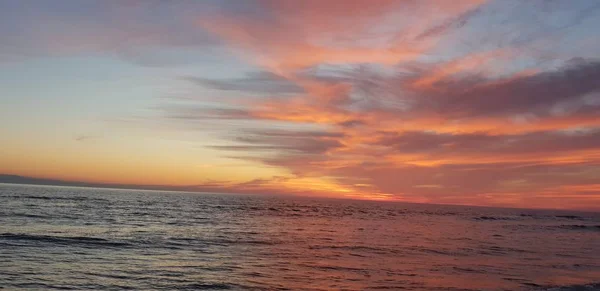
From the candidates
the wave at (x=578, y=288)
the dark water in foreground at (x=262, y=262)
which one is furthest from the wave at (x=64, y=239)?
the wave at (x=578, y=288)

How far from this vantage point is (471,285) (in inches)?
911

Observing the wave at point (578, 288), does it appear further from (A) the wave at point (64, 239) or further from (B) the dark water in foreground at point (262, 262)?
(A) the wave at point (64, 239)

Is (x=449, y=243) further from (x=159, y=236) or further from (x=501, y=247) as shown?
Result: (x=159, y=236)

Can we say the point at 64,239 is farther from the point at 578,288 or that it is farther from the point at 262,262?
the point at 578,288

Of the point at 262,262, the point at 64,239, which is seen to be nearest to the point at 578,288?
the point at 262,262

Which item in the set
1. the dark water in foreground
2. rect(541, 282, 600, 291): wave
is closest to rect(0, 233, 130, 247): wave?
the dark water in foreground

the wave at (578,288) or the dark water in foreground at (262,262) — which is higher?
the wave at (578,288)

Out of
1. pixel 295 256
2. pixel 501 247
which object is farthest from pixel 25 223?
pixel 501 247

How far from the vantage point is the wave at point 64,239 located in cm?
3341

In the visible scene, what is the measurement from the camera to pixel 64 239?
3519cm

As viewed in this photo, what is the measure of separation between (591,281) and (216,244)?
25.5 metres

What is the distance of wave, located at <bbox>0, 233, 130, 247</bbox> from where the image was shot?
33.4m

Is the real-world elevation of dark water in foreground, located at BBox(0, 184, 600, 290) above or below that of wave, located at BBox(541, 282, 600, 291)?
below

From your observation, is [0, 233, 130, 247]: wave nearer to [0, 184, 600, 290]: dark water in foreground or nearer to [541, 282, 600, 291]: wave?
[0, 184, 600, 290]: dark water in foreground
